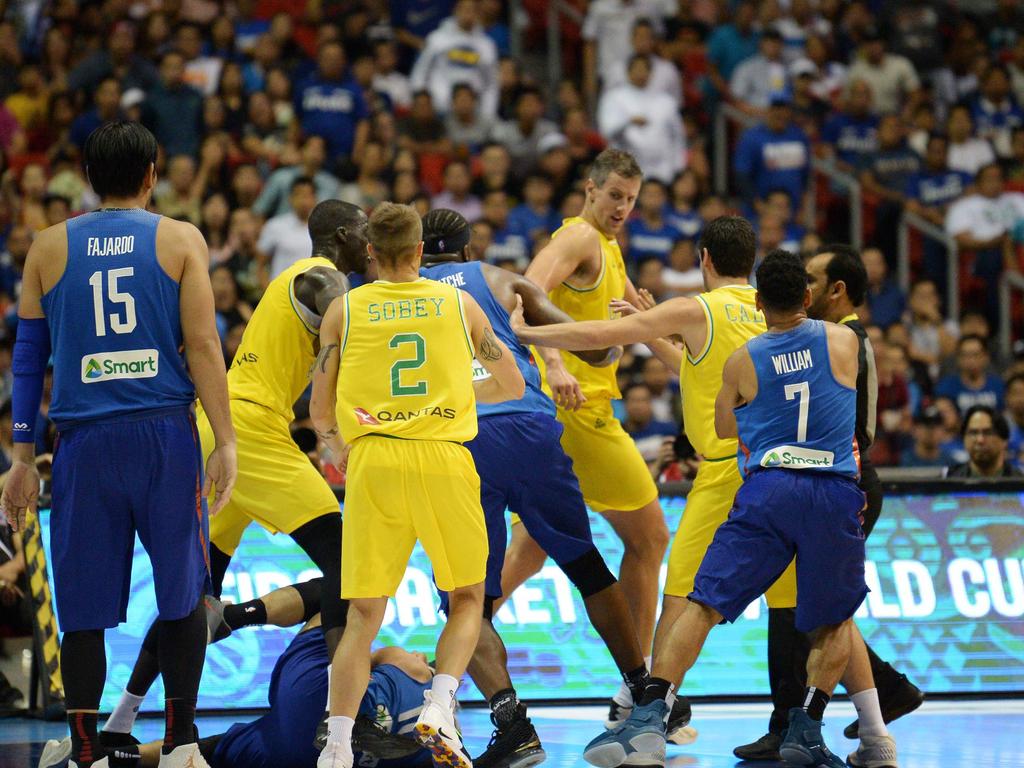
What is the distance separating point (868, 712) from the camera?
6.45 meters

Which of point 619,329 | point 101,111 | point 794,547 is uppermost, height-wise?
point 101,111

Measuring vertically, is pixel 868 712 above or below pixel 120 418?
below

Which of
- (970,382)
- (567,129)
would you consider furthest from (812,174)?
(970,382)

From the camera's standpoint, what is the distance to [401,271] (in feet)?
19.7

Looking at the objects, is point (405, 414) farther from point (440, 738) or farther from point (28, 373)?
point (28, 373)

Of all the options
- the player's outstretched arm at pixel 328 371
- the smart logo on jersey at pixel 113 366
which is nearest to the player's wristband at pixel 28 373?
the smart logo on jersey at pixel 113 366

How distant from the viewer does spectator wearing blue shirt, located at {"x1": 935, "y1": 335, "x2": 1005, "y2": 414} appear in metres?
13.2

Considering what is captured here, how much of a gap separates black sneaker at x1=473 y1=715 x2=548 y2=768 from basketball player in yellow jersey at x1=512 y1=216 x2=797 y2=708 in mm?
748

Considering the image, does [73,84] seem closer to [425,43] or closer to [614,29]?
[425,43]

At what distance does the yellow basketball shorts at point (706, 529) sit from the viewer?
270 inches

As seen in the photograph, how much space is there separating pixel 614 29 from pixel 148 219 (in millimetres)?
11261

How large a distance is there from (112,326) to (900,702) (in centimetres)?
404

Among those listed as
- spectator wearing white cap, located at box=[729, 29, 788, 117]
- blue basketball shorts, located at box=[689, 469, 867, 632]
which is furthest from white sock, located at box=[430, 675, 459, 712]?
spectator wearing white cap, located at box=[729, 29, 788, 117]

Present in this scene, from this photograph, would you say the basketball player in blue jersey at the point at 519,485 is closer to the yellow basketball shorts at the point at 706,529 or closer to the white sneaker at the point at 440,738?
the yellow basketball shorts at the point at 706,529
